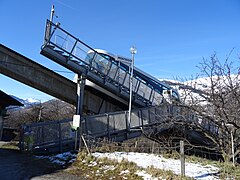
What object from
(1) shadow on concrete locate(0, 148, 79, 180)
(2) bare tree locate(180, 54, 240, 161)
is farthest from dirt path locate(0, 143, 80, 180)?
(2) bare tree locate(180, 54, 240, 161)

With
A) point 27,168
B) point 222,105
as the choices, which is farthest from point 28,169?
point 222,105

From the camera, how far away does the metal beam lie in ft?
54.6

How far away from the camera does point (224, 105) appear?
423 inches

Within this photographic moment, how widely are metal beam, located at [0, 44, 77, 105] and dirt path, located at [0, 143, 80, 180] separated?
6874 mm

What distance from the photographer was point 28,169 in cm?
938

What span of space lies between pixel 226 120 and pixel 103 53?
11.4 metres

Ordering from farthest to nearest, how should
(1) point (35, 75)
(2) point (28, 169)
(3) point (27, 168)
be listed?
(1) point (35, 75) < (3) point (27, 168) < (2) point (28, 169)

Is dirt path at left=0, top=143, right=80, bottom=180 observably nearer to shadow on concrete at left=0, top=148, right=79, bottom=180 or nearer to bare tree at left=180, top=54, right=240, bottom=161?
shadow on concrete at left=0, top=148, right=79, bottom=180

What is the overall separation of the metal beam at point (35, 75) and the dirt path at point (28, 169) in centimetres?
687

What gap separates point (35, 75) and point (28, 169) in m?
9.51

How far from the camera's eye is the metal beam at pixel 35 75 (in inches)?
656

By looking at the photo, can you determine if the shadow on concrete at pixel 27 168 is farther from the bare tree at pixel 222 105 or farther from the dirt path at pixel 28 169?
the bare tree at pixel 222 105

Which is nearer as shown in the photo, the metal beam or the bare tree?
the bare tree

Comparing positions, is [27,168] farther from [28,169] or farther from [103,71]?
[103,71]
